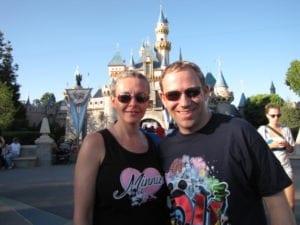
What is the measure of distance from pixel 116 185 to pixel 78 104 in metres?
18.2

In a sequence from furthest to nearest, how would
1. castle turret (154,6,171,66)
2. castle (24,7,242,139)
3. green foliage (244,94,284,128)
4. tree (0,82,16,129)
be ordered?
castle turret (154,6,171,66) → green foliage (244,94,284,128) → castle (24,7,242,139) → tree (0,82,16,129)

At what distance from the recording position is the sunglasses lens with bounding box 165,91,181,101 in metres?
2.05

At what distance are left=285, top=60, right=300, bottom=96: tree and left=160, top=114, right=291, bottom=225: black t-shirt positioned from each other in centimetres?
4652

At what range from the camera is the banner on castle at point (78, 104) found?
1959 cm

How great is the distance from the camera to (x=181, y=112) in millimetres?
2045

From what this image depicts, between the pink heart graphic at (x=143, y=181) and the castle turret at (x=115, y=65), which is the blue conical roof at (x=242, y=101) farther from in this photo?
the pink heart graphic at (x=143, y=181)

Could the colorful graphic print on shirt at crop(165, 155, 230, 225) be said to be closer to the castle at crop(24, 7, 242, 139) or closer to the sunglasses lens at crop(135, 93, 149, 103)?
the sunglasses lens at crop(135, 93, 149, 103)

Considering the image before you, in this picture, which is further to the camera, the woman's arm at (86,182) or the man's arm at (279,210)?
the woman's arm at (86,182)

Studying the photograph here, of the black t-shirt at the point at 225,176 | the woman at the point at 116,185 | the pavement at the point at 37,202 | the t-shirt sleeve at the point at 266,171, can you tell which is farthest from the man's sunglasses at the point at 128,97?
the pavement at the point at 37,202

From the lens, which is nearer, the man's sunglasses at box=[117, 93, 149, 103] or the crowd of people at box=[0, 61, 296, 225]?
the crowd of people at box=[0, 61, 296, 225]

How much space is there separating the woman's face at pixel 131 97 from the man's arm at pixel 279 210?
0.94 meters

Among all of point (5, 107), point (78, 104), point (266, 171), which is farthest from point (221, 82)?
point (266, 171)

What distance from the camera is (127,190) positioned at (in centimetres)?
209

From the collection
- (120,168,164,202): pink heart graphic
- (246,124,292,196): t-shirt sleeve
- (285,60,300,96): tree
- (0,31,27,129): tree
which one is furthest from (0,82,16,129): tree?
(285,60,300,96): tree
